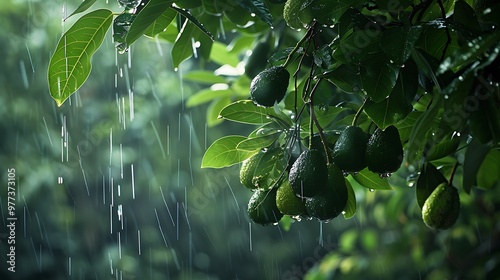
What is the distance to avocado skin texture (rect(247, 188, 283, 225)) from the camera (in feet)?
2.68

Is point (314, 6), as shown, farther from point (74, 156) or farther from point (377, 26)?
point (74, 156)

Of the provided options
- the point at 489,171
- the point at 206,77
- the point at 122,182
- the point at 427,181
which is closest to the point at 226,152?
the point at 427,181

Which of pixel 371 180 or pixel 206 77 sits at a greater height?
pixel 371 180

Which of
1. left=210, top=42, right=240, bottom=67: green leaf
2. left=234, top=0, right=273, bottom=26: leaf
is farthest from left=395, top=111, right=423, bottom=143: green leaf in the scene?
left=210, top=42, right=240, bottom=67: green leaf

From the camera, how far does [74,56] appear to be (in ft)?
2.81

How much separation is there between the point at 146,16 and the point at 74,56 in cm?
13

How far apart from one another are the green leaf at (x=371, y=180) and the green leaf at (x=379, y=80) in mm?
221

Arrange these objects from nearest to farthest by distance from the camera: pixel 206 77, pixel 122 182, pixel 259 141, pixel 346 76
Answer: pixel 346 76
pixel 259 141
pixel 206 77
pixel 122 182

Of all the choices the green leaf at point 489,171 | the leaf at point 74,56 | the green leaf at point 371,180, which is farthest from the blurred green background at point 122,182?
the leaf at point 74,56

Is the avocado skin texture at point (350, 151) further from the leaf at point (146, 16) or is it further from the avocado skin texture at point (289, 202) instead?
the leaf at point (146, 16)

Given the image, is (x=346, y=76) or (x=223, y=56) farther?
(x=223, y=56)

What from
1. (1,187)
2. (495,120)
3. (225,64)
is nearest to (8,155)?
(1,187)

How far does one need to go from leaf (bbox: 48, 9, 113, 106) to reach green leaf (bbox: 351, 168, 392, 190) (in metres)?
0.40

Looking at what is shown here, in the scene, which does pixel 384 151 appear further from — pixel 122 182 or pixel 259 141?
pixel 122 182
